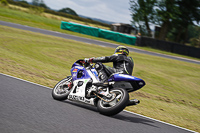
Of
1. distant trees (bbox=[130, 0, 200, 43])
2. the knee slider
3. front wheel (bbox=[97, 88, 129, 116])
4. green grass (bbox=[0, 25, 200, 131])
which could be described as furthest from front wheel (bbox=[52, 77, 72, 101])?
distant trees (bbox=[130, 0, 200, 43])

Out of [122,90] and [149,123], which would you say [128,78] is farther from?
[149,123]

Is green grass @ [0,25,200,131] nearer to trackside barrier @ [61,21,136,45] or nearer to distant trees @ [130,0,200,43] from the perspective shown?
trackside barrier @ [61,21,136,45]

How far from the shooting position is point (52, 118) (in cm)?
489

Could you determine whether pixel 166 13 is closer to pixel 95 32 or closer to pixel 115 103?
pixel 95 32

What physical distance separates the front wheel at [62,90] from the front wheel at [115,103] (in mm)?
1098

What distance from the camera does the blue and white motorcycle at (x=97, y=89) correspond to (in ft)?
18.0

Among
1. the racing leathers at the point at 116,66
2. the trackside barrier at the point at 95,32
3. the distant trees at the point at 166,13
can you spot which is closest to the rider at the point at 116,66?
the racing leathers at the point at 116,66

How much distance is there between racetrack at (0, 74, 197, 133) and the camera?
434cm

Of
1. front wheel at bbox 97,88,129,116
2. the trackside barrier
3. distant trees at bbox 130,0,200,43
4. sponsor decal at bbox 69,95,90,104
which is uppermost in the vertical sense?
distant trees at bbox 130,0,200,43

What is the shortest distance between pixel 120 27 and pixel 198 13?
15689mm

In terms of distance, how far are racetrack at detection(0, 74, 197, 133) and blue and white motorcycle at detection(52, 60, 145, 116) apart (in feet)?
0.73

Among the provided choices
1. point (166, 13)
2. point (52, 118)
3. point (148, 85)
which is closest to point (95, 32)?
point (166, 13)

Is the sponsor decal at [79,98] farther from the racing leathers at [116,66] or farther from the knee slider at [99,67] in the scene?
the knee slider at [99,67]

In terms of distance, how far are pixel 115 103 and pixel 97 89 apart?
703mm
